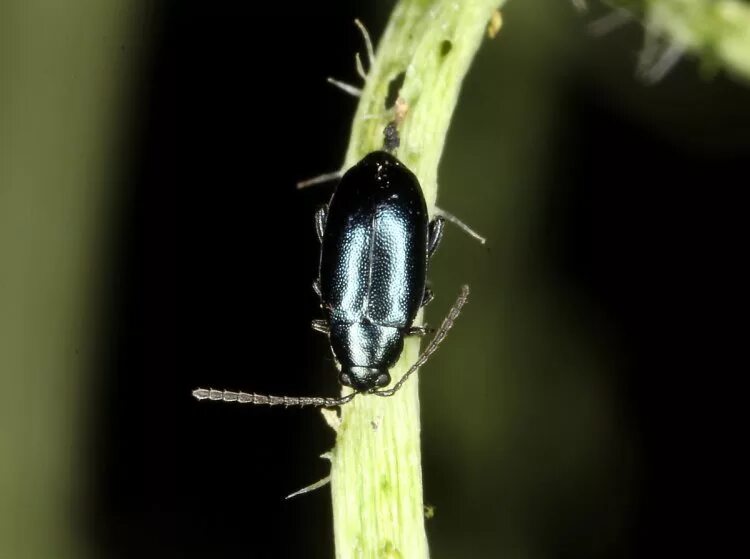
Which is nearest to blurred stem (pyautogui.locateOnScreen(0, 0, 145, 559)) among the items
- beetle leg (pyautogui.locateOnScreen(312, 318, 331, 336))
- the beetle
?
the beetle

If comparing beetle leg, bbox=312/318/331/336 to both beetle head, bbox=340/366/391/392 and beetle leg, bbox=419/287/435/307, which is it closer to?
beetle head, bbox=340/366/391/392

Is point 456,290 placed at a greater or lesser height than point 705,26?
lesser

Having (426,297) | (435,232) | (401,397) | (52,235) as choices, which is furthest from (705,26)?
(52,235)

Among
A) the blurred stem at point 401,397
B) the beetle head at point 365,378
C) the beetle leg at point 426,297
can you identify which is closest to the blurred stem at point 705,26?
the blurred stem at point 401,397

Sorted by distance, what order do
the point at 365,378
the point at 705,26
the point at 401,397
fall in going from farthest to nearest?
the point at 365,378, the point at 705,26, the point at 401,397

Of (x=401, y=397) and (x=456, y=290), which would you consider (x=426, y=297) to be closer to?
(x=401, y=397)
